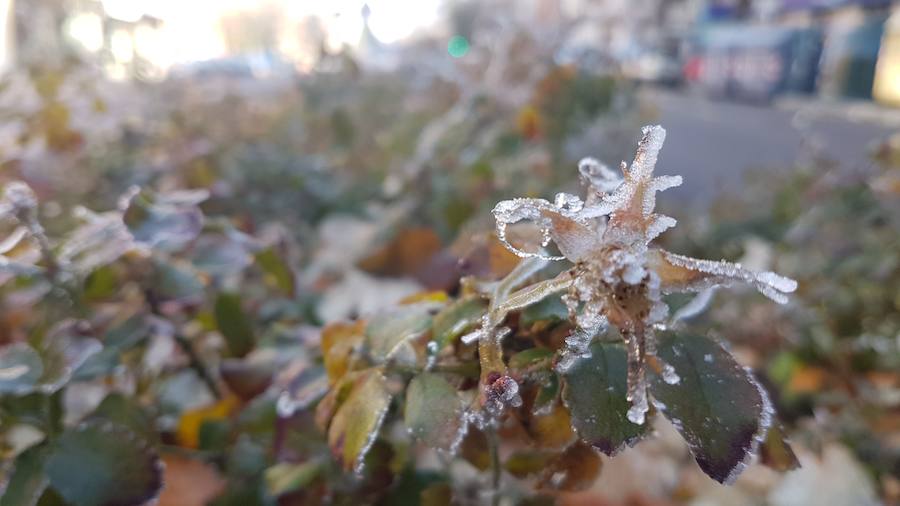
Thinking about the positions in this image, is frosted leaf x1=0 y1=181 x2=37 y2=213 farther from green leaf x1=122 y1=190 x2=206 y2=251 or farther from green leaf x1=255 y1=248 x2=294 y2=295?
green leaf x1=255 y1=248 x2=294 y2=295

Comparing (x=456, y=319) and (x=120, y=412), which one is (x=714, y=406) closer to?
(x=456, y=319)

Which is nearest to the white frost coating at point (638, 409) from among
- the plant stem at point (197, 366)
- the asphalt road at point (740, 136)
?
the plant stem at point (197, 366)

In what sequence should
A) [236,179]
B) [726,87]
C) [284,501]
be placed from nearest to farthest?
[284,501]
[236,179]
[726,87]

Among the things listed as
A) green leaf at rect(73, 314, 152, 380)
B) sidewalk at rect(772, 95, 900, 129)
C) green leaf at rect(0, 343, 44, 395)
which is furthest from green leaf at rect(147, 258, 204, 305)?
sidewalk at rect(772, 95, 900, 129)

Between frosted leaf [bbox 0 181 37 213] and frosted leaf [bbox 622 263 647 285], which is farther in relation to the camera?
frosted leaf [bbox 0 181 37 213]

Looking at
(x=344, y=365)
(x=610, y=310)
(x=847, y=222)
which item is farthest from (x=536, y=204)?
(x=847, y=222)

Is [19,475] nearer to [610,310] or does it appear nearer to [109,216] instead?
[109,216]
